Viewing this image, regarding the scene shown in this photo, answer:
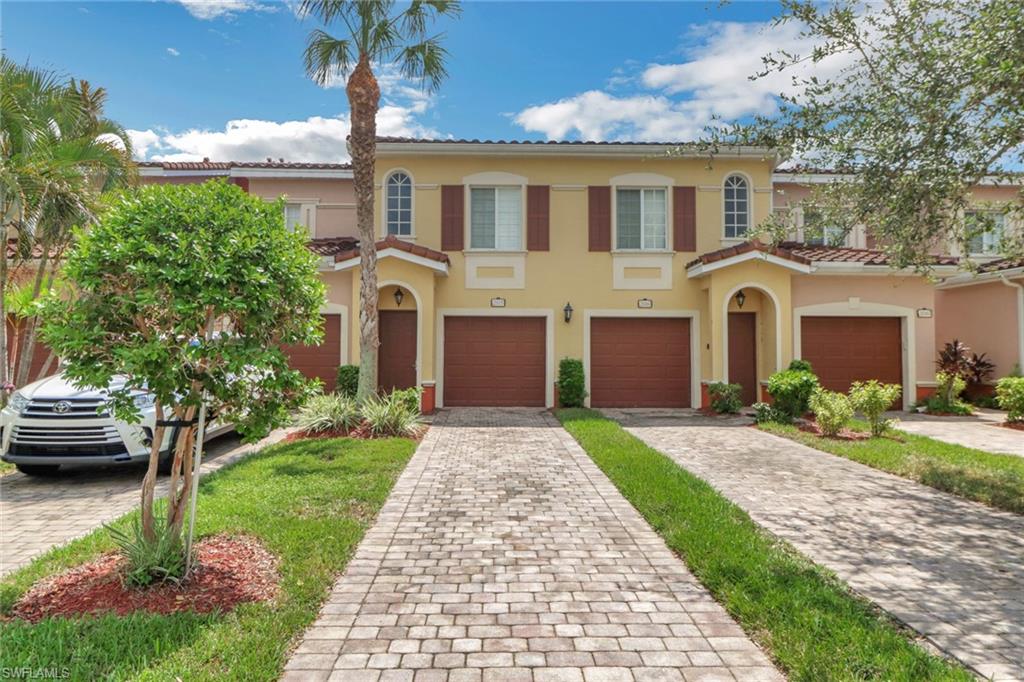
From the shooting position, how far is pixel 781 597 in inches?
138

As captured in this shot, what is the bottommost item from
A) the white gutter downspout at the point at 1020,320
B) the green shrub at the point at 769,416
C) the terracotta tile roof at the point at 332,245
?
the green shrub at the point at 769,416

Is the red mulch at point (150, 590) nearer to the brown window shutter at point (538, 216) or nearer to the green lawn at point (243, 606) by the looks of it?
the green lawn at point (243, 606)

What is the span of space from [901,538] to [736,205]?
440 inches

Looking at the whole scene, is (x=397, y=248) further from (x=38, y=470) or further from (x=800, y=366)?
(x=800, y=366)

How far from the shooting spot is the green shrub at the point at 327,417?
9562 millimetres

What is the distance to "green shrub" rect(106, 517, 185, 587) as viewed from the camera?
360 cm

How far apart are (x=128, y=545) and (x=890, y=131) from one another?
8.25m

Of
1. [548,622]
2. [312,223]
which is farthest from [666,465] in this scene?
[312,223]

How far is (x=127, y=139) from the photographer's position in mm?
11656

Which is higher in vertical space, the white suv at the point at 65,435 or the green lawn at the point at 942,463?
the white suv at the point at 65,435

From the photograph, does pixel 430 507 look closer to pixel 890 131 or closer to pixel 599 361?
pixel 890 131

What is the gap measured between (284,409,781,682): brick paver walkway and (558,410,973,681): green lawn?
15 cm

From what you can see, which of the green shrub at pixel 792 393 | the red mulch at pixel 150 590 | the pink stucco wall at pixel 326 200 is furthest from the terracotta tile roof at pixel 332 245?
the green shrub at pixel 792 393

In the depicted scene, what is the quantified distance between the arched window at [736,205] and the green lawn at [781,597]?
1000 centimetres
